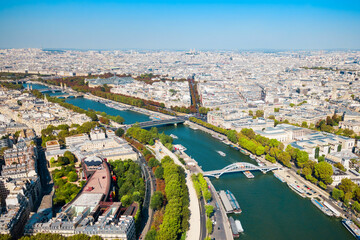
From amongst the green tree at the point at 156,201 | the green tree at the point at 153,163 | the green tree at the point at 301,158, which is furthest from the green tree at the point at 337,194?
the green tree at the point at 153,163

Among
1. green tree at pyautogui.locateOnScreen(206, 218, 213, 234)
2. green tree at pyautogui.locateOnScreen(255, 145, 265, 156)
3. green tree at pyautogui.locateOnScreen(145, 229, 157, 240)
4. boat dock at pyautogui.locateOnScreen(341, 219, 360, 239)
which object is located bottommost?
boat dock at pyautogui.locateOnScreen(341, 219, 360, 239)

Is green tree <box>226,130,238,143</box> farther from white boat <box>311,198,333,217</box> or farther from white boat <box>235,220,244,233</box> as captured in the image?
white boat <box>235,220,244,233</box>

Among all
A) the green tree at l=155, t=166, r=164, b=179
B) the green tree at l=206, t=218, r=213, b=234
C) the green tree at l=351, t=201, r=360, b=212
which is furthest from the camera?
the green tree at l=155, t=166, r=164, b=179

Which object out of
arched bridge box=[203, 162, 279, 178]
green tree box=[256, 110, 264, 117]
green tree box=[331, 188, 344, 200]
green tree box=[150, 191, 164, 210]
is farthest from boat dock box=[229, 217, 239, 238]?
green tree box=[256, 110, 264, 117]

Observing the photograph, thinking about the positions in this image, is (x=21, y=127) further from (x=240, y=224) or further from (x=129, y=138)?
(x=240, y=224)

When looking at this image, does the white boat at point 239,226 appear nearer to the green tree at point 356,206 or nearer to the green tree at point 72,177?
the green tree at point 356,206

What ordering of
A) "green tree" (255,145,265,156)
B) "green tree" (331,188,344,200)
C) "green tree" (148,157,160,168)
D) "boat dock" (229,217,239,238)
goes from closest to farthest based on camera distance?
"boat dock" (229,217,239,238), "green tree" (331,188,344,200), "green tree" (148,157,160,168), "green tree" (255,145,265,156)

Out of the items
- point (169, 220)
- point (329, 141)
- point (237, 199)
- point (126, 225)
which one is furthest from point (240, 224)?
point (329, 141)

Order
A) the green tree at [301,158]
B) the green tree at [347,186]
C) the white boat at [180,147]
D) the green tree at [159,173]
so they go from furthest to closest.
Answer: the white boat at [180,147] < the green tree at [301,158] < the green tree at [159,173] < the green tree at [347,186]
